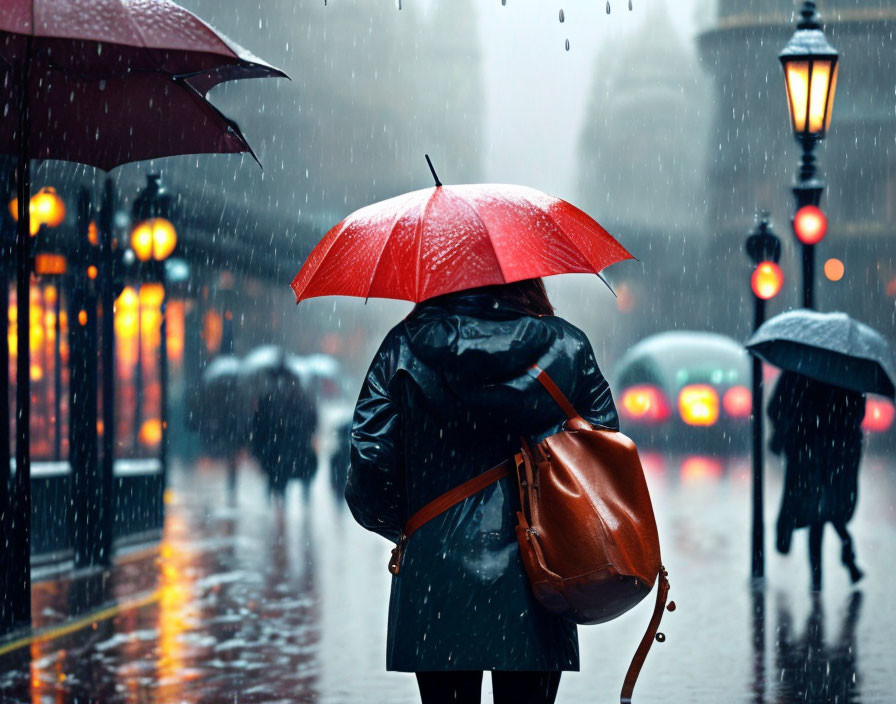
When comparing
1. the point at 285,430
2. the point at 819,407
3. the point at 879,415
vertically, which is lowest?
the point at 879,415

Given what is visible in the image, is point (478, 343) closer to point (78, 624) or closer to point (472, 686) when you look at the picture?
point (472, 686)

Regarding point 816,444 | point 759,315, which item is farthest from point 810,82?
point 816,444

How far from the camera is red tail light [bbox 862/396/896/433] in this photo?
32.8 m

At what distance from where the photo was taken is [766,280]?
11047 mm

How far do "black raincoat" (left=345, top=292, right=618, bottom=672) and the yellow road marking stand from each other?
5.04m

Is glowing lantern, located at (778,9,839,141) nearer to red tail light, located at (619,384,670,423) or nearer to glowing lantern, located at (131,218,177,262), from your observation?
glowing lantern, located at (131,218,177,262)

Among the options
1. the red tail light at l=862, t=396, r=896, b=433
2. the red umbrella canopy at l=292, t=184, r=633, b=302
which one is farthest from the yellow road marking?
the red tail light at l=862, t=396, r=896, b=433

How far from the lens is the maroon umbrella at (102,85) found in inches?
169

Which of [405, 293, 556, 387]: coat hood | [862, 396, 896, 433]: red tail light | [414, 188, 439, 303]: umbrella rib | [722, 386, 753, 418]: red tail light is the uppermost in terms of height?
[414, 188, 439, 303]: umbrella rib

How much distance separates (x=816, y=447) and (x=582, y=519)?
6.82m

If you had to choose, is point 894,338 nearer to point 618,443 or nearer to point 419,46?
point 419,46

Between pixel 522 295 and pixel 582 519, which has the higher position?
pixel 522 295

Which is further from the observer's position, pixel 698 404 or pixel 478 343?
pixel 698 404

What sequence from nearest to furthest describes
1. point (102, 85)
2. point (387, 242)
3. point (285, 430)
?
1. point (387, 242)
2. point (102, 85)
3. point (285, 430)
